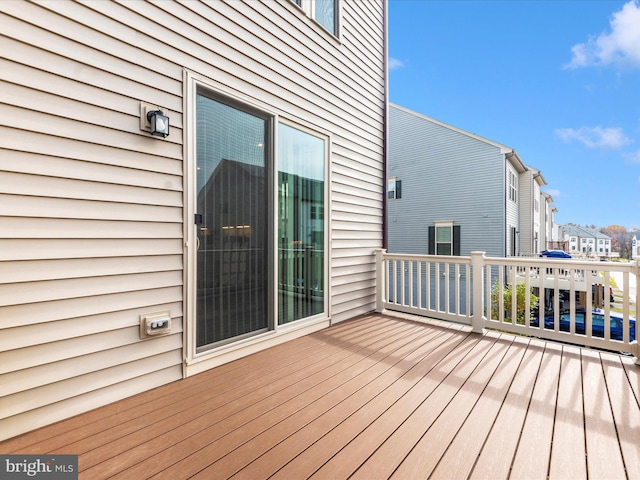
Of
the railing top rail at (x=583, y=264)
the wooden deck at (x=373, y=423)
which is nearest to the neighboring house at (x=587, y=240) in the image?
the railing top rail at (x=583, y=264)

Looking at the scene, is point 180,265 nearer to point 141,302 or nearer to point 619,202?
point 141,302

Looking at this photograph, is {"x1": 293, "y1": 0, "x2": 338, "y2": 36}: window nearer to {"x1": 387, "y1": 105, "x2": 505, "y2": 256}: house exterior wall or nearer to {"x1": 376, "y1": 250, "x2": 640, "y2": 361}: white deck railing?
{"x1": 376, "y1": 250, "x2": 640, "y2": 361}: white deck railing

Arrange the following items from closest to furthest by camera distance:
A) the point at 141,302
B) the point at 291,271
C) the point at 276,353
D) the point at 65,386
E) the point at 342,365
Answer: the point at 65,386 → the point at 141,302 → the point at 342,365 → the point at 276,353 → the point at 291,271

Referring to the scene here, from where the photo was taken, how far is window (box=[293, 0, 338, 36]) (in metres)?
3.25

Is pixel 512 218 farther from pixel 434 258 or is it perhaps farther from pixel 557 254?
pixel 434 258

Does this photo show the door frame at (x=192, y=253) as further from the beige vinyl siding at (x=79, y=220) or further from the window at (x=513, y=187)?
the window at (x=513, y=187)

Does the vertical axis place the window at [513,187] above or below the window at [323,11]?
below

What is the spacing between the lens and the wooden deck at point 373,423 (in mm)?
1336

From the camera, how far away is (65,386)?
170 centimetres

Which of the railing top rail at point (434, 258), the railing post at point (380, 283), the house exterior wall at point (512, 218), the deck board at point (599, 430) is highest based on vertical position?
the house exterior wall at point (512, 218)

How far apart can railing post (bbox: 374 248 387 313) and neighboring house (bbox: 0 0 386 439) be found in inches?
41.0

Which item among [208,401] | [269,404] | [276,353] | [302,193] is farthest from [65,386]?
[302,193]

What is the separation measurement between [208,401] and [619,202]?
230ft

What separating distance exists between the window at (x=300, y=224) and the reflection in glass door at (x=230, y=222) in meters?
0.21
